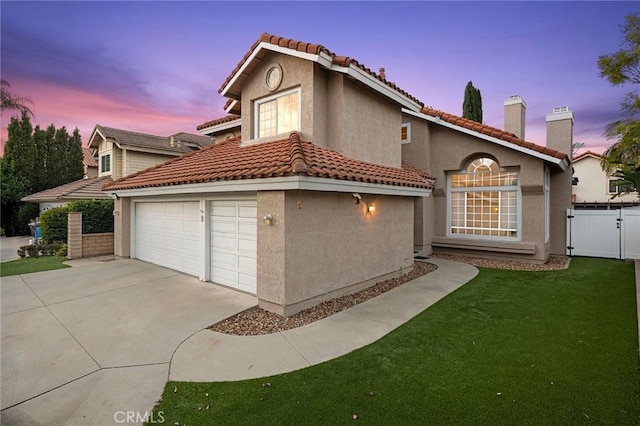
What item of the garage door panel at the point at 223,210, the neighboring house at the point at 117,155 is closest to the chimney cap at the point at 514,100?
the garage door panel at the point at 223,210

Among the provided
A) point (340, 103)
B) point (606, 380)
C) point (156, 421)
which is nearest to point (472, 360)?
point (606, 380)

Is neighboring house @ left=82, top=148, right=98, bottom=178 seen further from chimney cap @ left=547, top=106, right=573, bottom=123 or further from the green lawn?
chimney cap @ left=547, top=106, right=573, bottom=123

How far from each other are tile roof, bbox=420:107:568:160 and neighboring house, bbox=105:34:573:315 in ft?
0.16

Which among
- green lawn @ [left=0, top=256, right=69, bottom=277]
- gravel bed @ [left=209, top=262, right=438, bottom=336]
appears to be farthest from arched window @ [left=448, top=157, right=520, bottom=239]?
green lawn @ [left=0, top=256, right=69, bottom=277]

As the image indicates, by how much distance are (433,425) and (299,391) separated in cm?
159

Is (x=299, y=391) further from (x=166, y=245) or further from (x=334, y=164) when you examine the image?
(x=166, y=245)

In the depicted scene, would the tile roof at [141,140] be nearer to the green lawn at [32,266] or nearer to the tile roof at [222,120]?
the tile roof at [222,120]

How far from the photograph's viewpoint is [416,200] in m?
13.7

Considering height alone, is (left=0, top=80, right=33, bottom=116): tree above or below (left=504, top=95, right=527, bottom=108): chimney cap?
below

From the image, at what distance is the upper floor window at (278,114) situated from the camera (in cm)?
901

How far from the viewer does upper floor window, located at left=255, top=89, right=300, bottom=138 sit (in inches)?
355

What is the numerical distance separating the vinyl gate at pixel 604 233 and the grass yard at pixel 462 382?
8.48m

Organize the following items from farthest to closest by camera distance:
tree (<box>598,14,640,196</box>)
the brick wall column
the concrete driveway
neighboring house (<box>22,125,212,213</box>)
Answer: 1. neighboring house (<box>22,125,212,213</box>)
2. the brick wall column
3. tree (<box>598,14,640,196</box>)
4. the concrete driveway

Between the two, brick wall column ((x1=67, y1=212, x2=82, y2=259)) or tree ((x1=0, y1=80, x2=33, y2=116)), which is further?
brick wall column ((x1=67, y1=212, x2=82, y2=259))
